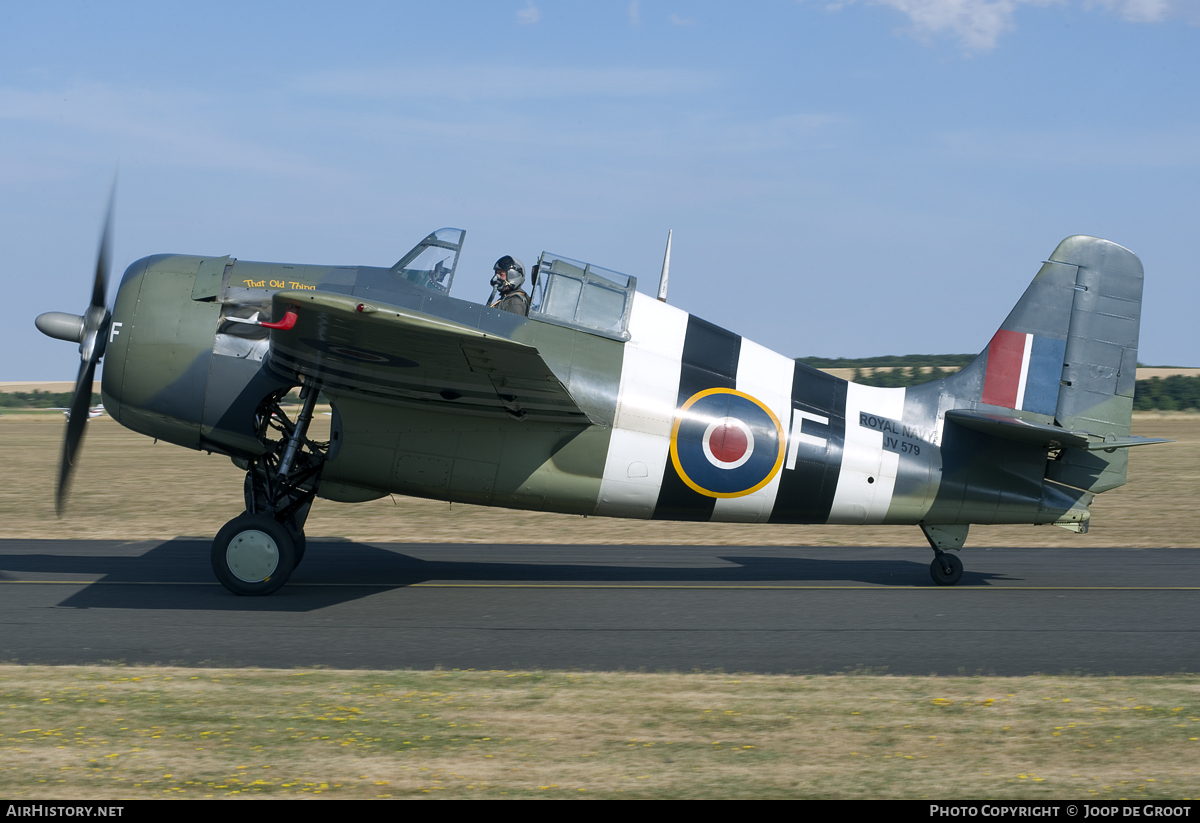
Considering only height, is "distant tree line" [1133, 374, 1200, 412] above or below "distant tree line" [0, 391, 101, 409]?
above

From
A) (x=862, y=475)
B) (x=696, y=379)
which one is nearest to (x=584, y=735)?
(x=696, y=379)

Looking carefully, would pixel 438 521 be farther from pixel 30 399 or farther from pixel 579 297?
pixel 30 399

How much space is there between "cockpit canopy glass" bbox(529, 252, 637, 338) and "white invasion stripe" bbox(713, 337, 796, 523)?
4.56 ft

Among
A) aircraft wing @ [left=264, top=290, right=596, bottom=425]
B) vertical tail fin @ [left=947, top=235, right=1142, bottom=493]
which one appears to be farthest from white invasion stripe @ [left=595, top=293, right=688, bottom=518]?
vertical tail fin @ [left=947, top=235, right=1142, bottom=493]

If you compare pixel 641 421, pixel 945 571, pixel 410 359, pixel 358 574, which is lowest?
pixel 358 574

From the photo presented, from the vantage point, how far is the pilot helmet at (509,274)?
370 inches

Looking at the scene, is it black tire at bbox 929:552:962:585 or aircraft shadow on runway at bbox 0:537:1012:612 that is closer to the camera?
aircraft shadow on runway at bbox 0:537:1012:612

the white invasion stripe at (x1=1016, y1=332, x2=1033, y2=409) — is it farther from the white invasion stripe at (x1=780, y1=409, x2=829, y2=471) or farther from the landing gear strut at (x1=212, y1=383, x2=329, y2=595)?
the landing gear strut at (x1=212, y1=383, x2=329, y2=595)

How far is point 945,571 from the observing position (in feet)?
35.0

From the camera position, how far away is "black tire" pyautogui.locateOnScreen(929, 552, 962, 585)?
1066 cm

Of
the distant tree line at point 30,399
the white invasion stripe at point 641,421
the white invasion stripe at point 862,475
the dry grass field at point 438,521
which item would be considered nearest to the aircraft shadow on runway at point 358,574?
the white invasion stripe at point 862,475

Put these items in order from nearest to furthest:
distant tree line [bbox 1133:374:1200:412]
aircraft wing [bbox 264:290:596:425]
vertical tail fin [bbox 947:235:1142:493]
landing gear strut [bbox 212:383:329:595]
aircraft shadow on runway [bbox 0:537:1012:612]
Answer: aircraft wing [bbox 264:290:596:425] → landing gear strut [bbox 212:383:329:595] → aircraft shadow on runway [bbox 0:537:1012:612] → vertical tail fin [bbox 947:235:1142:493] → distant tree line [bbox 1133:374:1200:412]

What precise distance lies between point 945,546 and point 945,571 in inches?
13.3
